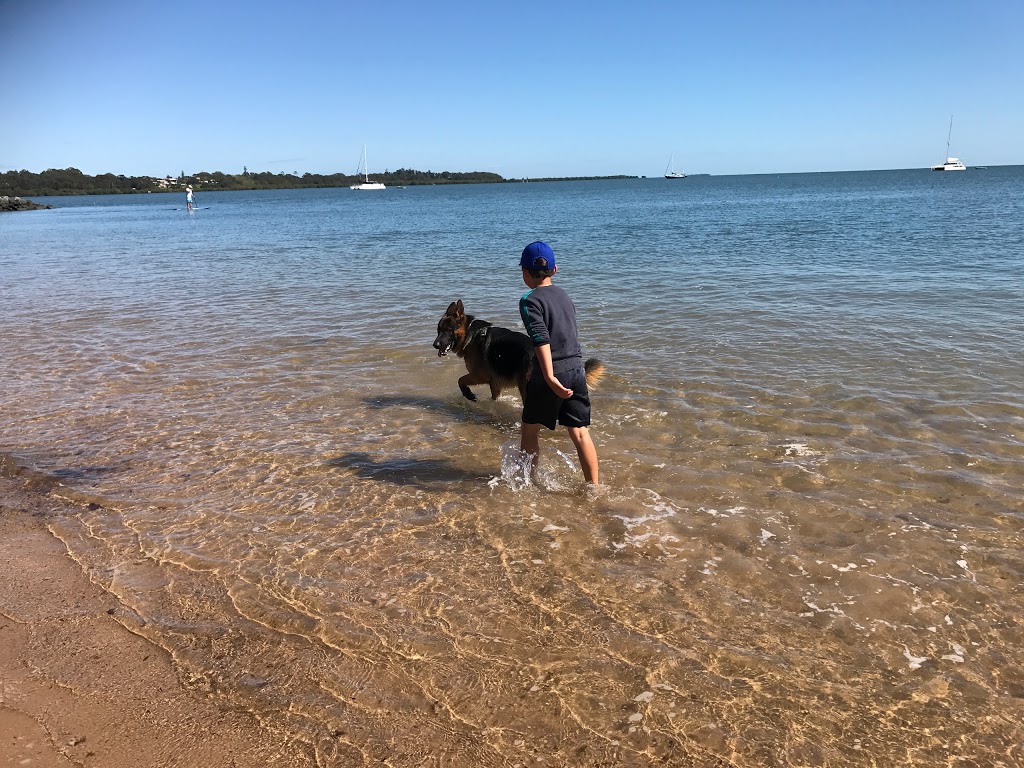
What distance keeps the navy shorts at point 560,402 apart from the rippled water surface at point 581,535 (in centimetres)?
67

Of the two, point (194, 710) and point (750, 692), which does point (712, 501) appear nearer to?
point (750, 692)

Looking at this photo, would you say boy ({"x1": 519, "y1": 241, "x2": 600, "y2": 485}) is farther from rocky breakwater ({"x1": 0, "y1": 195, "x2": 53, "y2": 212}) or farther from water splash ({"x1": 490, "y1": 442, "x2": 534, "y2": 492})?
rocky breakwater ({"x1": 0, "y1": 195, "x2": 53, "y2": 212})

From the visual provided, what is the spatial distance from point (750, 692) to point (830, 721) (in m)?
0.37

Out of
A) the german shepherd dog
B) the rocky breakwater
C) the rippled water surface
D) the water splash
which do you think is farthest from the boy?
the rocky breakwater

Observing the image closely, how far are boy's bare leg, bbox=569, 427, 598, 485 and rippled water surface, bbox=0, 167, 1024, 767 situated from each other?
184 mm

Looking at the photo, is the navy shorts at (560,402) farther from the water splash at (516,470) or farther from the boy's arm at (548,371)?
Result: the water splash at (516,470)

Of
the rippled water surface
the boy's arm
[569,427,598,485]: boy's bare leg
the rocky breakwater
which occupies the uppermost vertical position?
the rocky breakwater

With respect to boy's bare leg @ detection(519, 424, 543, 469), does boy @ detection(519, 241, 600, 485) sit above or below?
above

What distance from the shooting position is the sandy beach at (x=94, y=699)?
2.77 meters

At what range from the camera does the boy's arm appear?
4988mm

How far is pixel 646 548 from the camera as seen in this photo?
4.64 meters

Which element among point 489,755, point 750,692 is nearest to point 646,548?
point 750,692

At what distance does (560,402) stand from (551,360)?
43cm

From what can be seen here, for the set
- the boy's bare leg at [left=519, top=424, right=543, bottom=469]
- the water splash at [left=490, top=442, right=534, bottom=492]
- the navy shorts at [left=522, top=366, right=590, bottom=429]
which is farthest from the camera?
the water splash at [left=490, top=442, right=534, bottom=492]
